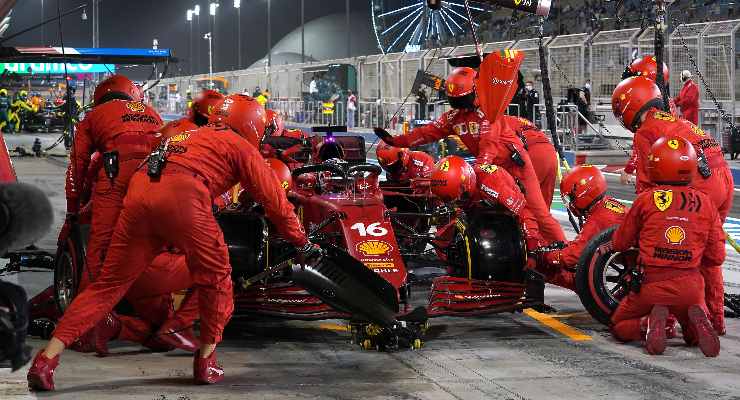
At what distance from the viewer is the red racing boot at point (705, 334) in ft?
25.3

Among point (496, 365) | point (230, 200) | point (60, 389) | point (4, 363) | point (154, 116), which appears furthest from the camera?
point (230, 200)

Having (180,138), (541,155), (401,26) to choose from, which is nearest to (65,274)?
(180,138)

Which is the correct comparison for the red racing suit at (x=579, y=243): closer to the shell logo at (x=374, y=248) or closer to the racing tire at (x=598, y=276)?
the racing tire at (x=598, y=276)

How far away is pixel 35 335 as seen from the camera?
27.2 ft

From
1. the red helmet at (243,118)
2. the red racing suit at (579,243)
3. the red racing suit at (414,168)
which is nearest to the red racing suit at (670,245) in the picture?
the red racing suit at (579,243)

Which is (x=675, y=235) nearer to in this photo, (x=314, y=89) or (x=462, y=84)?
(x=462, y=84)

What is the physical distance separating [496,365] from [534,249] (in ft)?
7.15

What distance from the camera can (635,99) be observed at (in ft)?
30.8

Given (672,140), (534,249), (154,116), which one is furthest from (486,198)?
(154,116)

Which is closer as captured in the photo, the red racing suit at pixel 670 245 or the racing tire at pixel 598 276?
the red racing suit at pixel 670 245

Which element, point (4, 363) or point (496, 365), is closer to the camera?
point (4, 363)

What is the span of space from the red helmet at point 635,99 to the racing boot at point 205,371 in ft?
13.9

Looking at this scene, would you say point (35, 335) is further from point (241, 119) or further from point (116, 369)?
point (241, 119)

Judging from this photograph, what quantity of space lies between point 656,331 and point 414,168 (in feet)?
14.3
